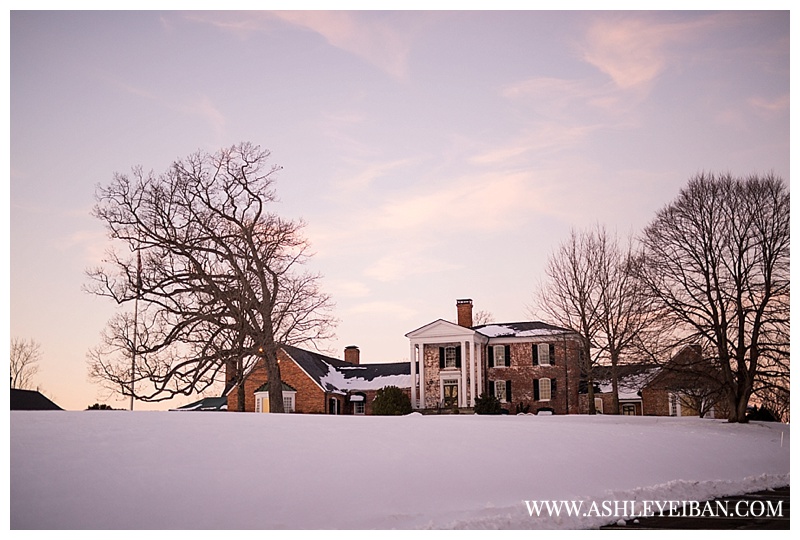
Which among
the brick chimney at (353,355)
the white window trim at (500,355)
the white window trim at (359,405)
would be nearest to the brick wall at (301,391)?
the white window trim at (359,405)

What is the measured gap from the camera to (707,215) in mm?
23062

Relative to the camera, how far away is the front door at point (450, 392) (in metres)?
38.4

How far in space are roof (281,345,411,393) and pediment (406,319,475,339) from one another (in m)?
3.34

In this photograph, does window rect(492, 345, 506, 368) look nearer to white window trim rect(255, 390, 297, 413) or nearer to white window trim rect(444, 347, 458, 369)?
white window trim rect(444, 347, 458, 369)

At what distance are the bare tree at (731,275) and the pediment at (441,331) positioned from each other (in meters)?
14.3

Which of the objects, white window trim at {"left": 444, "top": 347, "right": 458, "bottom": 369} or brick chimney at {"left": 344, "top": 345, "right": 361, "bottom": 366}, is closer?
white window trim at {"left": 444, "top": 347, "right": 458, "bottom": 369}

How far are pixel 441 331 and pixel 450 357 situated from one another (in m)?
1.61

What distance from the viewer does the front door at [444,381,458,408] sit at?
38.4m

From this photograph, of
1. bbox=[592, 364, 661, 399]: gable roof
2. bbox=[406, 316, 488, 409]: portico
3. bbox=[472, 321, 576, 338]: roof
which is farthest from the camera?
bbox=[472, 321, 576, 338]: roof

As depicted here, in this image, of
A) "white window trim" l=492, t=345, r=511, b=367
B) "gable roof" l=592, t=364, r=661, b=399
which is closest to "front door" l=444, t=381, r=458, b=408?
"white window trim" l=492, t=345, r=511, b=367

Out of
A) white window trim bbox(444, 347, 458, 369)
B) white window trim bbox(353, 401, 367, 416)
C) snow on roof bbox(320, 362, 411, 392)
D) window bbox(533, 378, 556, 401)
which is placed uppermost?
white window trim bbox(444, 347, 458, 369)

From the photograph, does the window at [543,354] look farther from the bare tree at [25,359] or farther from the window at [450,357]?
the bare tree at [25,359]

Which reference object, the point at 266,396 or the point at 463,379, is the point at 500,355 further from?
the point at 266,396

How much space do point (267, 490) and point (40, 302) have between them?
1100 centimetres
